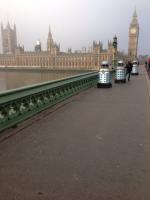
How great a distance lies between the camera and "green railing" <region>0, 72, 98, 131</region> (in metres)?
5.74

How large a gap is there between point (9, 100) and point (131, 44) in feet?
381

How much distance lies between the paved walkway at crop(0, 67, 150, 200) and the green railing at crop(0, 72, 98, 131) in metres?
0.46

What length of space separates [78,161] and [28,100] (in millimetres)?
3328

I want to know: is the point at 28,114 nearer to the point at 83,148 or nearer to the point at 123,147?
the point at 83,148

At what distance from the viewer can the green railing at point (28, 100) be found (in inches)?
226

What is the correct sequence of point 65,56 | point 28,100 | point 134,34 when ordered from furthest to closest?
point 134,34, point 65,56, point 28,100

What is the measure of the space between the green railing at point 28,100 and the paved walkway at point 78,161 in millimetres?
464

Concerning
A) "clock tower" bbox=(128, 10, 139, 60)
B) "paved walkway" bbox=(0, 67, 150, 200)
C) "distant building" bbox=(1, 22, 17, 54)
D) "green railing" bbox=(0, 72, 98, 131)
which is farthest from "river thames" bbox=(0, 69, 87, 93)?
"distant building" bbox=(1, 22, 17, 54)

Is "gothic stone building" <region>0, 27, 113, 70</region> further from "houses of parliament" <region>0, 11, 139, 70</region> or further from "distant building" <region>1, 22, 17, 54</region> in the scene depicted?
"distant building" <region>1, 22, 17, 54</region>

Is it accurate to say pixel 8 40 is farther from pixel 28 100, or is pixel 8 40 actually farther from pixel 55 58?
pixel 28 100

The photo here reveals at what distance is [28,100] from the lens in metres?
6.99

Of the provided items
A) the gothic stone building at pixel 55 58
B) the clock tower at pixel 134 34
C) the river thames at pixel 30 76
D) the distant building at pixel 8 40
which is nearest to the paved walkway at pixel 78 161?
the river thames at pixel 30 76

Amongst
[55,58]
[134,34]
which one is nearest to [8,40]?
[55,58]

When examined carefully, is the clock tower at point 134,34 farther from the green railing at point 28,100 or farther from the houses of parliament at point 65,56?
the green railing at point 28,100
